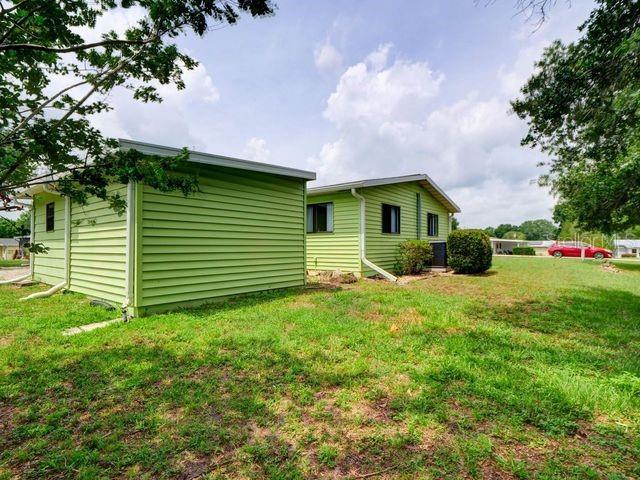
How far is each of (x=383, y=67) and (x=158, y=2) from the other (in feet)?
28.7

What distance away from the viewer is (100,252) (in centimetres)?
→ 645

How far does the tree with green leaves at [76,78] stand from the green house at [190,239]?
256 cm

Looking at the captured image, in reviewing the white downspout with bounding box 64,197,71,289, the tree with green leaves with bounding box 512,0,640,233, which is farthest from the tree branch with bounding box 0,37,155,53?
the white downspout with bounding box 64,197,71,289

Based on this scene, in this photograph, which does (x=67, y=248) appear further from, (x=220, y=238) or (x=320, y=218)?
(x=320, y=218)

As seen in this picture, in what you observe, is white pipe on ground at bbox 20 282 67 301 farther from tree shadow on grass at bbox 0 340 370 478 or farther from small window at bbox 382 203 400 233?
small window at bbox 382 203 400 233

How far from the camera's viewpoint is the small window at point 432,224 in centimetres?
1477

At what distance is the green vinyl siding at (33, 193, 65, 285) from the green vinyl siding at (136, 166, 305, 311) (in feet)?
16.1

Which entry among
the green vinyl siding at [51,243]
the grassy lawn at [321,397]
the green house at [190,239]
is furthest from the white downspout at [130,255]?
the green vinyl siding at [51,243]

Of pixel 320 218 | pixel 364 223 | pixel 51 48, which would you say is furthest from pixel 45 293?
pixel 364 223

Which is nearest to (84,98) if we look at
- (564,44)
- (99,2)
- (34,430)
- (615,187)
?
(99,2)

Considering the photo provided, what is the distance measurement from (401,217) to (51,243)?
39.8ft

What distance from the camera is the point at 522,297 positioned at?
728 cm

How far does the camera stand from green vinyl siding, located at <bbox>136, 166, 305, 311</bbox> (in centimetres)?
562

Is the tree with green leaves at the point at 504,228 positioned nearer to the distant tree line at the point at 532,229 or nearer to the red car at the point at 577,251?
the distant tree line at the point at 532,229
